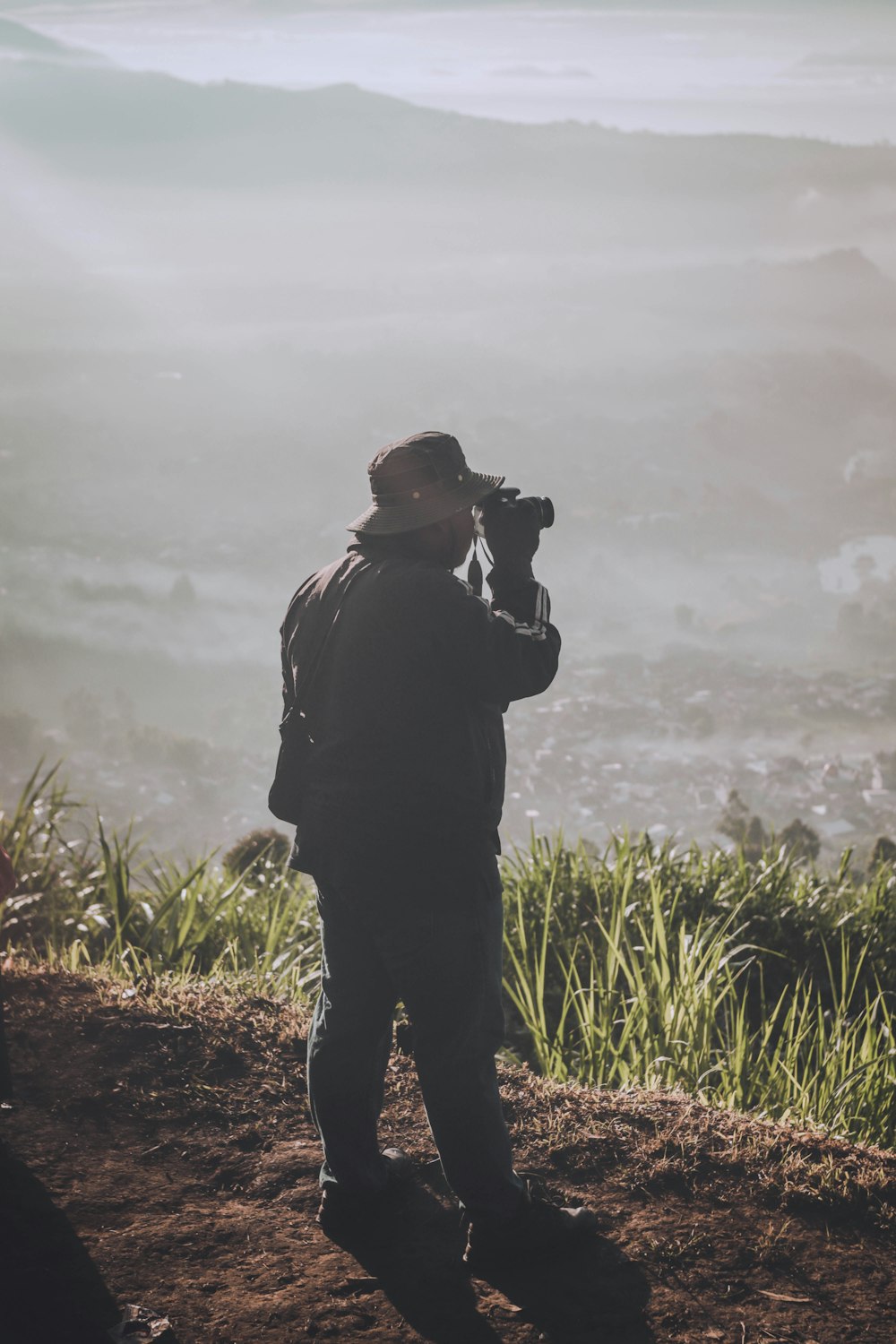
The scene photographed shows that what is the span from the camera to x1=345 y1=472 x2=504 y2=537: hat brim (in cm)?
218

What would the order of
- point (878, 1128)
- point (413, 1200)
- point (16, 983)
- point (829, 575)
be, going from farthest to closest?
point (829, 575) < point (16, 983) < point (878, 1128) < point (413, 1200)

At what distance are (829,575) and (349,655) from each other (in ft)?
279

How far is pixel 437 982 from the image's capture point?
213cm

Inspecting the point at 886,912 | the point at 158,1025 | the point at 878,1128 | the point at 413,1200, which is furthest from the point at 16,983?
the point at 886,912

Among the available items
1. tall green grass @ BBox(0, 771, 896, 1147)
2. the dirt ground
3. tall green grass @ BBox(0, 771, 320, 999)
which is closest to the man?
the dirt ground

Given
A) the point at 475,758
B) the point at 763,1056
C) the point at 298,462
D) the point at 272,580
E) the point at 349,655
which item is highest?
the point at 298,462

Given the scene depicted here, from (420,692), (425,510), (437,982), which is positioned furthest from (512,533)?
(437,982)

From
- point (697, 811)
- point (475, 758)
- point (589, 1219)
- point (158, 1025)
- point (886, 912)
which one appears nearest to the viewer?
point (475, 758)

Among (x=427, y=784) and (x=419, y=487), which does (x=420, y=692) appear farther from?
(x=419, y=487)

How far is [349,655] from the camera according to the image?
84.5 inches

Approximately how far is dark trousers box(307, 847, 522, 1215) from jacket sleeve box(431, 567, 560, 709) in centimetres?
38

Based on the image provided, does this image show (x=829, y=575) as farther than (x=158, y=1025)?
Yes

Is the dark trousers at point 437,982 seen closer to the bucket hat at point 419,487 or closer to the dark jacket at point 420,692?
the dark jacket at point 420,692

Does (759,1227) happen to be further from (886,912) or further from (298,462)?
(298,462)
